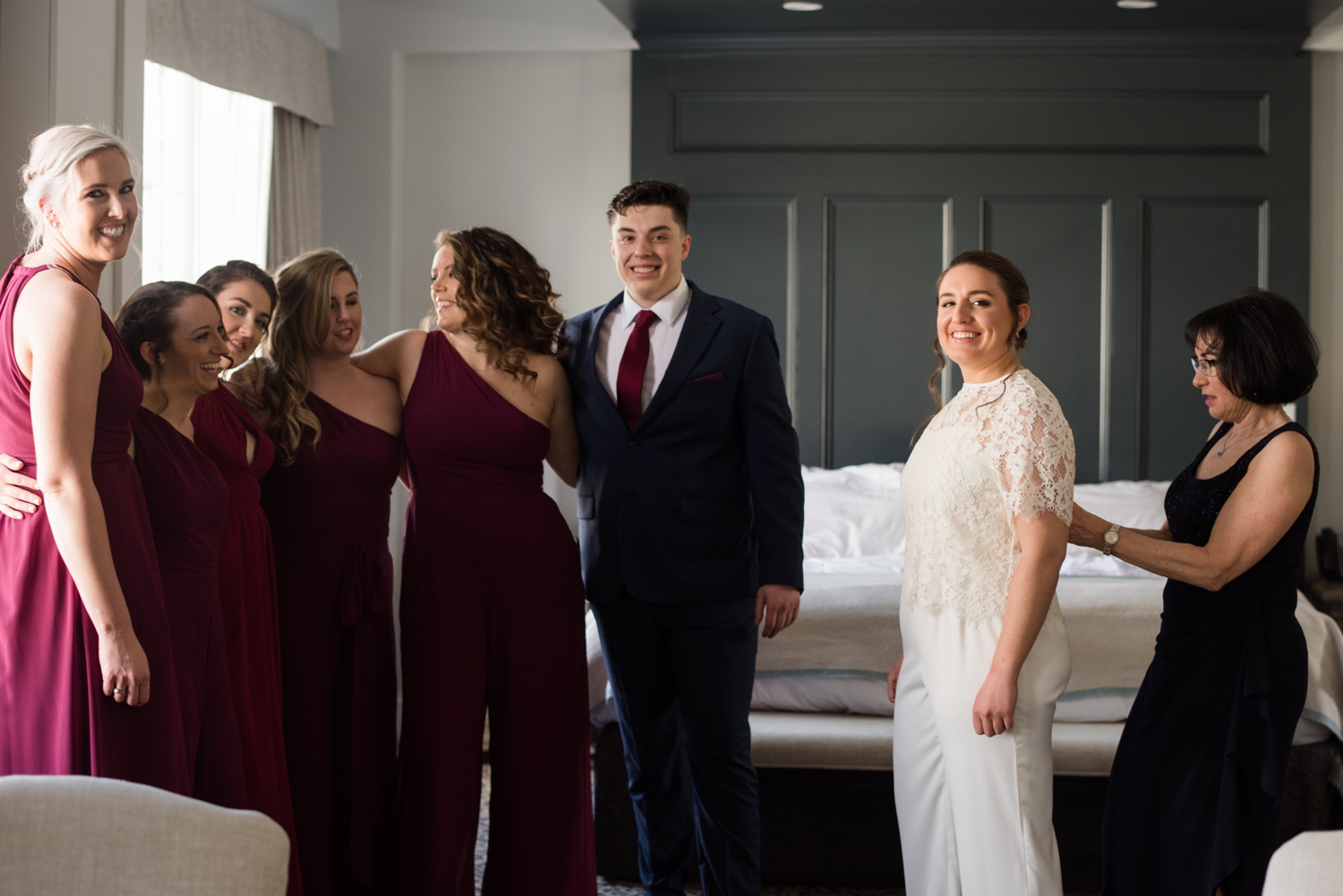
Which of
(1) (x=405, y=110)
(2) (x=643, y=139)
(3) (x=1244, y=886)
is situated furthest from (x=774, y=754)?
(1) (x=405, y=110)

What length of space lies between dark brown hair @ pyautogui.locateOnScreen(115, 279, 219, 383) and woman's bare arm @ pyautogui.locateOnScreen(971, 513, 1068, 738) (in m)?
1.51

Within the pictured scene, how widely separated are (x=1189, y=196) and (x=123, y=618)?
4.65 m

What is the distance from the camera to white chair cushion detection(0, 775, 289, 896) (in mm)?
1225

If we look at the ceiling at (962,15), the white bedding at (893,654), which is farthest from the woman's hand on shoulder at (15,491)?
the ceiling at (962,15)

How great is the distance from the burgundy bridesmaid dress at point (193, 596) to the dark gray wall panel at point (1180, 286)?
13.6 ft

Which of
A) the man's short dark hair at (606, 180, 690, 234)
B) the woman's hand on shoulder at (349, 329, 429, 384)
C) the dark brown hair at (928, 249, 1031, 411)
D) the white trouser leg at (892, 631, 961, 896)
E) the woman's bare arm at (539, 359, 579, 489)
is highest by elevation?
the man's short dark hair at (606, 180, 690, 234)

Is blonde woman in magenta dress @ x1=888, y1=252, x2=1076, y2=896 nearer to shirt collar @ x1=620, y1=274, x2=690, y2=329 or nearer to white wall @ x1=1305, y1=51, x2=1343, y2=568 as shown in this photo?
shirt collar @ x1=620, y1=274, x2=690, y2=329

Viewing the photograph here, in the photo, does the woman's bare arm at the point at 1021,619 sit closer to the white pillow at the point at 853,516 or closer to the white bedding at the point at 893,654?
the white bedding at the point at 893,654

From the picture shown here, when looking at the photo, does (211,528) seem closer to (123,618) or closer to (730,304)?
(123,618)

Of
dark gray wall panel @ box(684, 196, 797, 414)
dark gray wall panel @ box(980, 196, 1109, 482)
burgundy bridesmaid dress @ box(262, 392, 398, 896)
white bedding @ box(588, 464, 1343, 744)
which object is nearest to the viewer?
burgundy bridesmaid dress @ box(262, 392, 398, 896)

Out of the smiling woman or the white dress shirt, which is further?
the white dress shirt

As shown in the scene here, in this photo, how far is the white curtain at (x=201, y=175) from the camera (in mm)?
4047

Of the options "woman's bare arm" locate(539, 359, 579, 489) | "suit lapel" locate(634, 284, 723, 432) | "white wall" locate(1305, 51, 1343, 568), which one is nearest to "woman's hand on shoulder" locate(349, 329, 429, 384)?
"woman's bare arm" locate(539, 359, 579, 489)

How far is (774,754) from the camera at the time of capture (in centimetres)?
296
